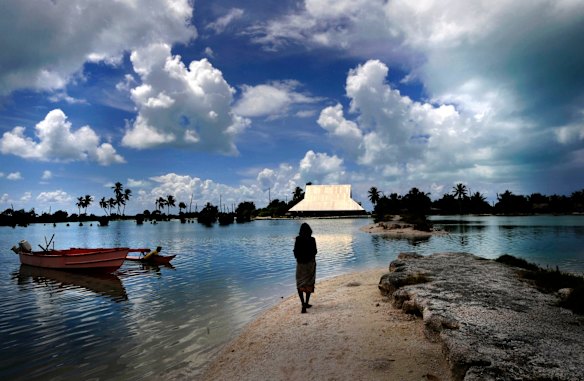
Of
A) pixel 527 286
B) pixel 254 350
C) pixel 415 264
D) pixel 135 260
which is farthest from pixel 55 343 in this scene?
pixel 135 260

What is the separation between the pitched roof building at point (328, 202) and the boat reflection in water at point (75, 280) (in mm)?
89581

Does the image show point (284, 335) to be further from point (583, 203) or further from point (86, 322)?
point (583, 203)

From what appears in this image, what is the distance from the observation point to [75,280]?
21281mm

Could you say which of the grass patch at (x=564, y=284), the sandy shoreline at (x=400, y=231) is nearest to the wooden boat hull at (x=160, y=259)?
the grass patch at (x=564, y=284)

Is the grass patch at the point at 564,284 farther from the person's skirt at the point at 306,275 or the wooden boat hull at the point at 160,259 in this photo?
the wooden boat hull at the point at 160,259

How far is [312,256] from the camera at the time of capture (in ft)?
34.4

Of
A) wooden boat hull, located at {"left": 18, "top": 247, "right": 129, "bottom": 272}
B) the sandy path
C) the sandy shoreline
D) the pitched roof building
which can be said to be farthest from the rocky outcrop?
the pitched roof building

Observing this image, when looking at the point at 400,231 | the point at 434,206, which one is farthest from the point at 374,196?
the point at 400,231

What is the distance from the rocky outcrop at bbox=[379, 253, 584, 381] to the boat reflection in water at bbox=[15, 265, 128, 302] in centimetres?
1283

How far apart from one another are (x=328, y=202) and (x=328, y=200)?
1078mm

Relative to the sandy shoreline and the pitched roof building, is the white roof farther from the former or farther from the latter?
the sandy shoreline

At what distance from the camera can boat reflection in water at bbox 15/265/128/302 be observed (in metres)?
17.5

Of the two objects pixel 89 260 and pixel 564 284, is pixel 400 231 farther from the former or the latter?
pixel 564 284

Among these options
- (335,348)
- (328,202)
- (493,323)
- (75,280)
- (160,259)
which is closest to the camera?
(493,323)
